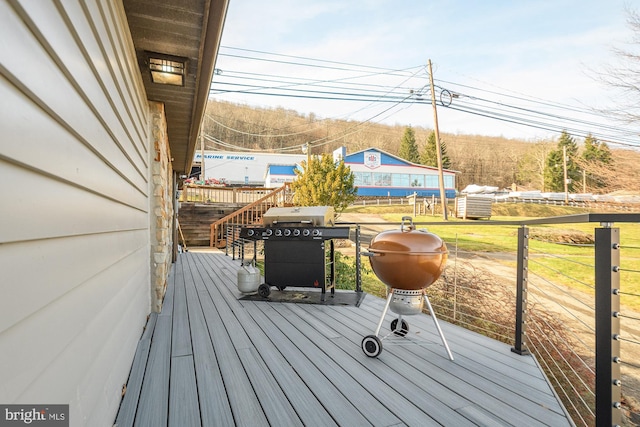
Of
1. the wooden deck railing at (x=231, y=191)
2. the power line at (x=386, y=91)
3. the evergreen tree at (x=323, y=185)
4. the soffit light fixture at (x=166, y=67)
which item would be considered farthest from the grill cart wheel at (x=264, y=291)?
the power line at (x=386, y=91)

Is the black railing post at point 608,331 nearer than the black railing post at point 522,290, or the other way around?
the black railing post at point 608,331

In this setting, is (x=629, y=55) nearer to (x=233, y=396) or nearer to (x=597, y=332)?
(x=597, y=332)

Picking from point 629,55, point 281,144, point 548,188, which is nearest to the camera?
point 629,55

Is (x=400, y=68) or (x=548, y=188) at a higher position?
(x=400, y=68)

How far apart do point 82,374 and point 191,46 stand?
2.16 meters

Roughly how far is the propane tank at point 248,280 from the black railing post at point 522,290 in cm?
294

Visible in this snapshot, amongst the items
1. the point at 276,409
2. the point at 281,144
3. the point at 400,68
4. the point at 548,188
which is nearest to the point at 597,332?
the point at 276,409

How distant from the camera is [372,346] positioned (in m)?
2.36

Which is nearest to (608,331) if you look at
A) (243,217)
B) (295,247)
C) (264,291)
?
(295,247)

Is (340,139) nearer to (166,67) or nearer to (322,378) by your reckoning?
(166,67)

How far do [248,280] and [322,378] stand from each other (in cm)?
239

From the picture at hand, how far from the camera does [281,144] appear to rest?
52.8 metres

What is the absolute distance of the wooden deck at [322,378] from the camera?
167 centimetres

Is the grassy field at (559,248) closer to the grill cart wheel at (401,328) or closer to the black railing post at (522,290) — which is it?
the black railing post at (522,290)
